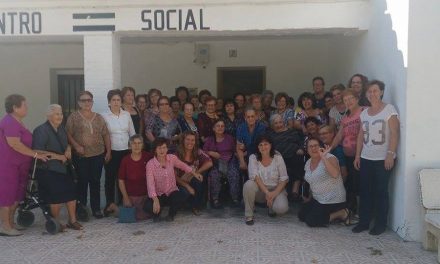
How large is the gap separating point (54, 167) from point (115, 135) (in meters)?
0.98

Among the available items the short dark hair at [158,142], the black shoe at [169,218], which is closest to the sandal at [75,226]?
the black shoe at [169,218]

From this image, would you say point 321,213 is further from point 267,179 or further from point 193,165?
point 193,165

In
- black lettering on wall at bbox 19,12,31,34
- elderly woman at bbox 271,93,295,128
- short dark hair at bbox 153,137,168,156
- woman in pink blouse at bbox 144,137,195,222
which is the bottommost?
woman in pink blouse at bbox 144,137,195,222

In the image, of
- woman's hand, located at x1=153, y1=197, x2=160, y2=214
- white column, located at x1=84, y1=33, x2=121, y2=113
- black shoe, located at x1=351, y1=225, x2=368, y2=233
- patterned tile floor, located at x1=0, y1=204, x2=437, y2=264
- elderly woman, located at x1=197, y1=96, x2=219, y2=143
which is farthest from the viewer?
white column, located at x1=84, y1=33, x2=121, y2=113

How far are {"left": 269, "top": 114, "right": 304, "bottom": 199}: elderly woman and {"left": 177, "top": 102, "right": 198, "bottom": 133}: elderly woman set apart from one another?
107 cm

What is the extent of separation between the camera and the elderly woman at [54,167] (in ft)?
18.0

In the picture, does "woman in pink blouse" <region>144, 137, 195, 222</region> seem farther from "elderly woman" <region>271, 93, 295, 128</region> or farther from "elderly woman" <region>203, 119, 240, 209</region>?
"elderly woman" <region>271, 93, 295, 128</region>

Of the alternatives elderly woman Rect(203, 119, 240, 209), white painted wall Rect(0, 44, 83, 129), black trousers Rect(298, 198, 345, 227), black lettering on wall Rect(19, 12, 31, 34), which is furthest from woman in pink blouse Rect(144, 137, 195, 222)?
white painted wall Rect(0, 44, 83, 129)

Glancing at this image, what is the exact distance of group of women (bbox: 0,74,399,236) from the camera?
213 inches

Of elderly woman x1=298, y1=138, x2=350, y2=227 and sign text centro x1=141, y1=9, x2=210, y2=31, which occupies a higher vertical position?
sign text centro x1=141, y1=9, x2=210, y2=31

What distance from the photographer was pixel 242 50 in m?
9.55

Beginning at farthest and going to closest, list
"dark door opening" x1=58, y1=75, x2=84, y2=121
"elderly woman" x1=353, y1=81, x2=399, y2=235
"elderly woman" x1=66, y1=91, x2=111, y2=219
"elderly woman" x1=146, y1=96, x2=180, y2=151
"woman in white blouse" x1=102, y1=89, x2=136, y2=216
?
"dark door opening" x1=58, y1=75, x2=84, y2=121 < "elderly woman" x1=146, y1=96, x2=180, y2=151 < "woman in white blouse" x1=102, y1=89, x2=136, y2=216 < "elderly woman" x1=66, y1=91, x2=111, y2=219 < "elderly woman" x1=353, y1=81, x2=399, y2=235

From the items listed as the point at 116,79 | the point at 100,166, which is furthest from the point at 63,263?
the point at 116,79

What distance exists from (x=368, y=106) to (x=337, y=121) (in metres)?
0.58
